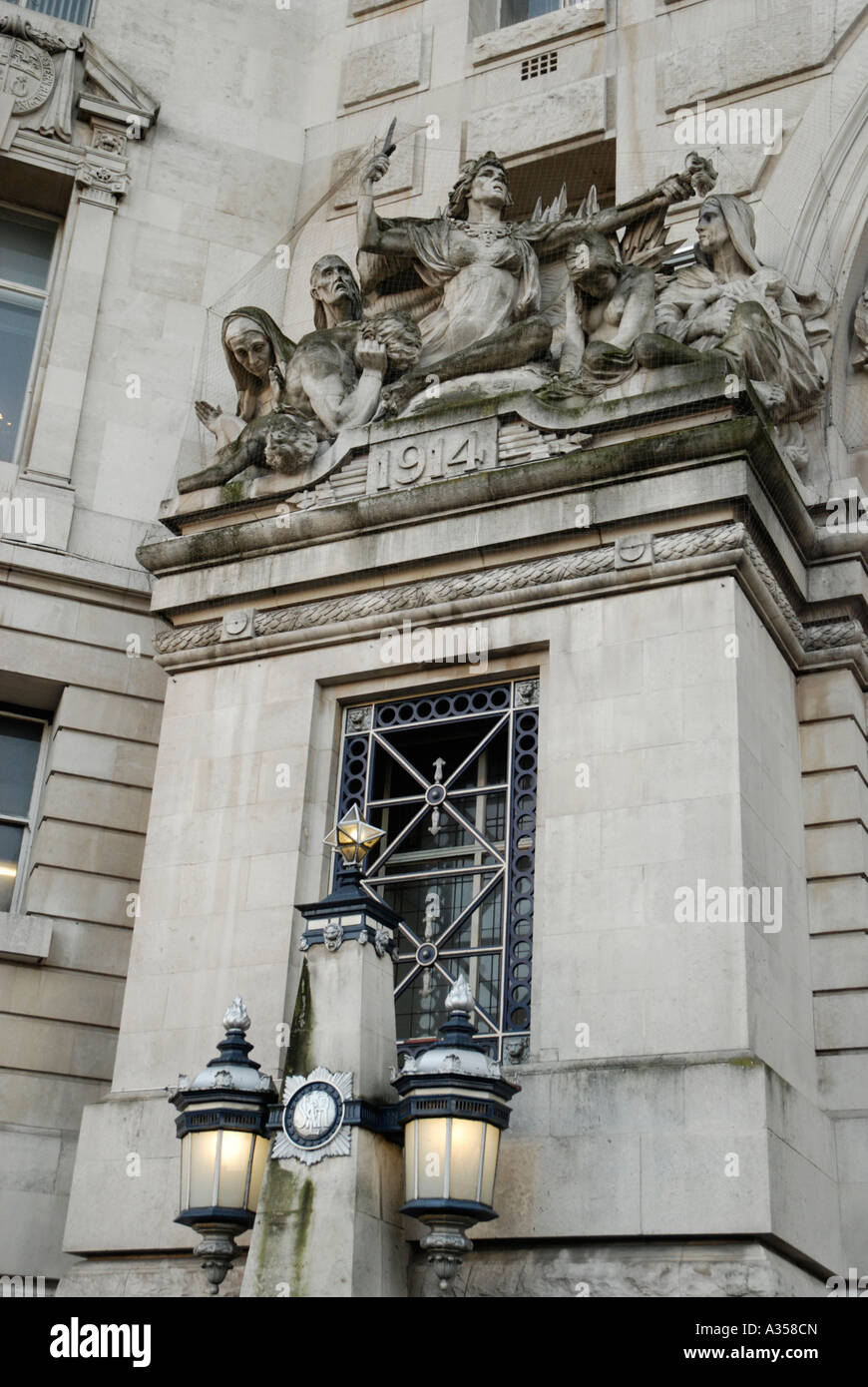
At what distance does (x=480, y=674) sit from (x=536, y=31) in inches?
412

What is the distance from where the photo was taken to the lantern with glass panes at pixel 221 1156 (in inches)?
425

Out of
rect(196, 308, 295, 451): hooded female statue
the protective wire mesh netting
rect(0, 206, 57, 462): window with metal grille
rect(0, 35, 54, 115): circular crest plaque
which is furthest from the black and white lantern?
rect(0, 35, 54, 115): circular crest plaque

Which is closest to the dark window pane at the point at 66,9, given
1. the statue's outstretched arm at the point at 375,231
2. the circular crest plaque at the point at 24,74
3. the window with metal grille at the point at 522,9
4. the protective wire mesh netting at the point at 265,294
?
the circular crest plaque at the point at 24,74

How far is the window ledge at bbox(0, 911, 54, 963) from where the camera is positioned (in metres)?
15.5

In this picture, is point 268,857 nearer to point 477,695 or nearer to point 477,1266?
point 477,695

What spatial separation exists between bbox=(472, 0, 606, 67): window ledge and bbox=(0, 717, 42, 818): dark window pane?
10120 mm

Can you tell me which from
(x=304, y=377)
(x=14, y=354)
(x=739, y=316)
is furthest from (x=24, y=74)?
(x=739, y=316)

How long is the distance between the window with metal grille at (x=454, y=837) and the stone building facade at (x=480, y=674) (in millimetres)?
61

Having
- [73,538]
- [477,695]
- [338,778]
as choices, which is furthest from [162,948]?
[73,538]

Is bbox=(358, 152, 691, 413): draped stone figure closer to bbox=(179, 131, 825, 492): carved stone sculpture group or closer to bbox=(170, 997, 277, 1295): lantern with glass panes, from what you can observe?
bbox=(179, 131, 825, 492): carved stone sculpture group

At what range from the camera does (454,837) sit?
555 inches

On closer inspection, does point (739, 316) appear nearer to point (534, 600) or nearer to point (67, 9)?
point (534, 600)

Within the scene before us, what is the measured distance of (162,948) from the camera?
13.9 meters

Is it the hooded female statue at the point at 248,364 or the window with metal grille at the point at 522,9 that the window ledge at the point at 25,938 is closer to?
the hooded female statue at the point at 248,364
